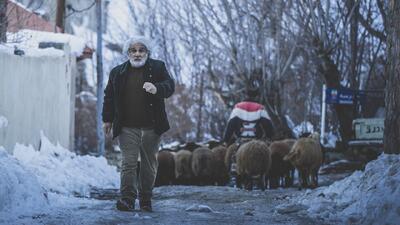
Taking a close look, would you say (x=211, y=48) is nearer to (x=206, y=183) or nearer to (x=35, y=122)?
(x=206, y=183)

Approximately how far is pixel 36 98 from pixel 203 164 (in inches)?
148

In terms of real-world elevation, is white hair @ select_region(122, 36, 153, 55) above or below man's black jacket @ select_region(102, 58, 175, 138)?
above

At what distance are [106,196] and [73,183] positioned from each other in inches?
47.6

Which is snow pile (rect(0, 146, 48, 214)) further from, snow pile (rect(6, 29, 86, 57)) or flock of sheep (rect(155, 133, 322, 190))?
flock of sheep (rect(155, 133, 322, 190))

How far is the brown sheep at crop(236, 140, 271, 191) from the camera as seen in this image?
45.9 ft

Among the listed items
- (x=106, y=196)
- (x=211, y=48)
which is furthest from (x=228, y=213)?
(x=211, y=48)

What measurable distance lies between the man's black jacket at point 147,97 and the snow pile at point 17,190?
101 centimetres

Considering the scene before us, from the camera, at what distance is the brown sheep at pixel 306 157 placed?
13.9 meters

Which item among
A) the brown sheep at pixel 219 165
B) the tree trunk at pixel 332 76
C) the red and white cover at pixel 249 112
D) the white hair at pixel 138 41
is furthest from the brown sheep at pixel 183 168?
the white hair at pixel 138 41

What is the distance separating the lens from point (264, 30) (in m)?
23.9

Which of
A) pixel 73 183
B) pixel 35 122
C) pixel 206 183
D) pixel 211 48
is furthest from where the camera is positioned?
pixel 211 48

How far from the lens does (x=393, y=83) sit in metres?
8.57

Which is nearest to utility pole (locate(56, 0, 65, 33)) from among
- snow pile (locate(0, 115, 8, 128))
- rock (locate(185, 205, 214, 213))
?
snow pile (locate(0, 115, 8, 128))

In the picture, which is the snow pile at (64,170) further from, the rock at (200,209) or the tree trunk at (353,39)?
the tree trunk at (353,39)
